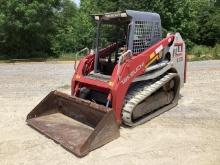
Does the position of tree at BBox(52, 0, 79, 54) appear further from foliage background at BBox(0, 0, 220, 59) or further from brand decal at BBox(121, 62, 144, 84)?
brand decal at BBox(121, 62, 144, 84)

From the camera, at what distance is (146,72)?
713 cm

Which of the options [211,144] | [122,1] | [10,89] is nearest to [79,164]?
[211,144]

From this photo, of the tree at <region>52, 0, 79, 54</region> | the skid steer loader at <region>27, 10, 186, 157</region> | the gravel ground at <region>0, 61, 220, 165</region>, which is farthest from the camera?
the tree at <region>52, 0, 79, 54</region>

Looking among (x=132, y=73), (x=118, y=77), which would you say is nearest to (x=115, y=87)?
(x=118, y=77)

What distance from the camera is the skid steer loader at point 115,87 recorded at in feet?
19.8

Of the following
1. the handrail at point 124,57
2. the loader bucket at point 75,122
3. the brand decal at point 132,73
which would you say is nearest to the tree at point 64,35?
the loader bucket at point 75,122

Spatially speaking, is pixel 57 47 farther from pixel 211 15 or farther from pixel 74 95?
pixel 74 95

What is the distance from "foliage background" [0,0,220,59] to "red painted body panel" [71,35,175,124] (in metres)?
14.9

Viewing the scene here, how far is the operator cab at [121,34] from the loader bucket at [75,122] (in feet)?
2.84

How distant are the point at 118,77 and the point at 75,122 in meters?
1.22

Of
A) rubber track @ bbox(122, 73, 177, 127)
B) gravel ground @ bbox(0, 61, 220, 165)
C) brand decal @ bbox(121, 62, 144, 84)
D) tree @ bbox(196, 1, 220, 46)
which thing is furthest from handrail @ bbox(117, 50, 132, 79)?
tree @ bbox(196, 1, 220, 46)

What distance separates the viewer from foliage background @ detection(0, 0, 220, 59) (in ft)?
71.1

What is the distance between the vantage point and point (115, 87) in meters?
6.21

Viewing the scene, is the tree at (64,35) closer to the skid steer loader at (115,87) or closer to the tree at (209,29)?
the tree at (209,29)
